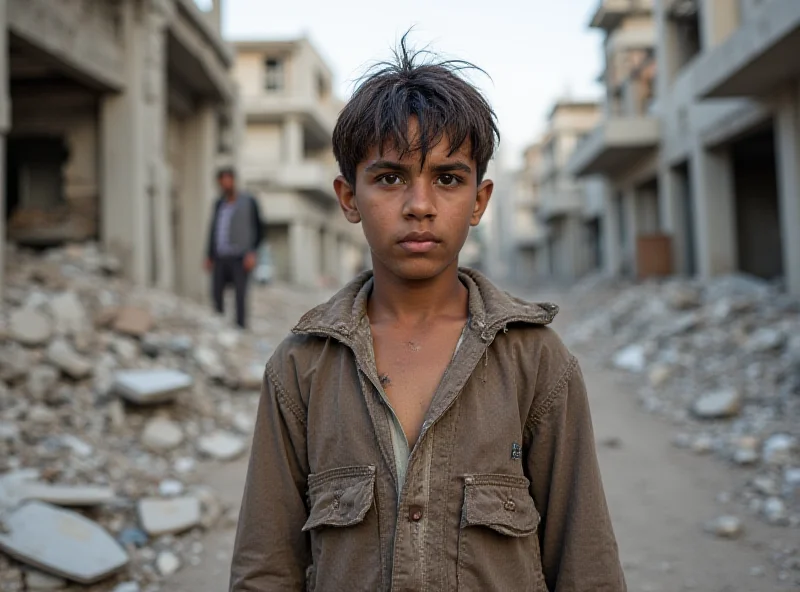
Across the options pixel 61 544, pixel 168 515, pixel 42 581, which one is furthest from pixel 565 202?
pixel 42 581

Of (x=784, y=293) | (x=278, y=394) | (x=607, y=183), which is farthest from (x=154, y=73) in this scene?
(x=607, y=183)

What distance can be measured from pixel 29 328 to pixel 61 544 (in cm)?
250

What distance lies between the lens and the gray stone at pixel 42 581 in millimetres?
2531

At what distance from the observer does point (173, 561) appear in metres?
2.86

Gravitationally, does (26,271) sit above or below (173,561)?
above

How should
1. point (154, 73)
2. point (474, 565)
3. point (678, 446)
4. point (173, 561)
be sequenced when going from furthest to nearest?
point (154, 73) < point (678, 446) < point (173, 561) < point (474, 565)

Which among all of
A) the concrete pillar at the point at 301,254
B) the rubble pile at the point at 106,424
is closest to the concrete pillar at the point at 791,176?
the rubble pile at the point at 106,424

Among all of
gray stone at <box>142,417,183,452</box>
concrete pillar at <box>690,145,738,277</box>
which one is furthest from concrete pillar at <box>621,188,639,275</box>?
gray stone at <box>142,417,183,452</box>

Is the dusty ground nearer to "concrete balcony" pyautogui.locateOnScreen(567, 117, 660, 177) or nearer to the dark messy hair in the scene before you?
the dark messy hair

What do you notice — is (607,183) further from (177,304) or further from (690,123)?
(177,304)

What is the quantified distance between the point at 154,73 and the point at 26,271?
302 cm

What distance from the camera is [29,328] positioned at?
184 inches

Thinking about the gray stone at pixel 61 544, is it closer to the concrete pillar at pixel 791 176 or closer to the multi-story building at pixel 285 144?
the concrete pillar at pixel 791 176

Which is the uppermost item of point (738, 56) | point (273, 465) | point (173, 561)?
point (738, 56)
